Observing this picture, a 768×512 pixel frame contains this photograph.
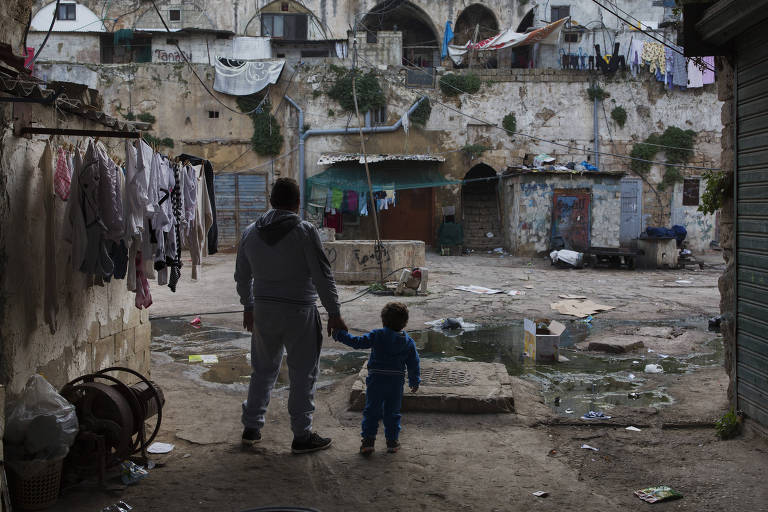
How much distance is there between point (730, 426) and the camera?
169 inches

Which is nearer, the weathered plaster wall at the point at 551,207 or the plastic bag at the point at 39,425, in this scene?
the plastic bag at the point at 39,425

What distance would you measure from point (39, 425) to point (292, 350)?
54.6 inches

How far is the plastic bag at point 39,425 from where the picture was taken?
3.09 m

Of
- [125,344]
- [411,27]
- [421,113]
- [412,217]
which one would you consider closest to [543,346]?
[125,344]

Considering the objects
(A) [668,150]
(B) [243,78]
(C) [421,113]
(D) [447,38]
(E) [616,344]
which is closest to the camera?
(E) [616,344]

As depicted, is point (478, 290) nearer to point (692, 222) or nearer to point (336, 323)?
point (336, 323)

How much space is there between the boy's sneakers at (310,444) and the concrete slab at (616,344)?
177 inches

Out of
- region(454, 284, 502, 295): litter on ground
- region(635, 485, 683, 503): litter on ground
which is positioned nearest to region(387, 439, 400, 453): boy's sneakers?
region(635, 485, 683, 503): litter on ground

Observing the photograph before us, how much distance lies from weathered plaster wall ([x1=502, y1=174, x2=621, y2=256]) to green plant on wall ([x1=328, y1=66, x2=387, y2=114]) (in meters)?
5.69

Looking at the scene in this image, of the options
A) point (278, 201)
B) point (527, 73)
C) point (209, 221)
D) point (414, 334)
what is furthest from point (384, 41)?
point (278, 201)

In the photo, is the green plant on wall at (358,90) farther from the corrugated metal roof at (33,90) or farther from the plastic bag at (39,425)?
the plastic bag at (39,425)

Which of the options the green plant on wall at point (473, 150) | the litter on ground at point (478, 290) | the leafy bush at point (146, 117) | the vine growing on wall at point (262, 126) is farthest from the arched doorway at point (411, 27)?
the litter on ground at point (478, 290)

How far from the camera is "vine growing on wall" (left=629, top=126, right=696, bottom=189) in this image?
22.5 m

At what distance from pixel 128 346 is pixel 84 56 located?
28266 millimetres
